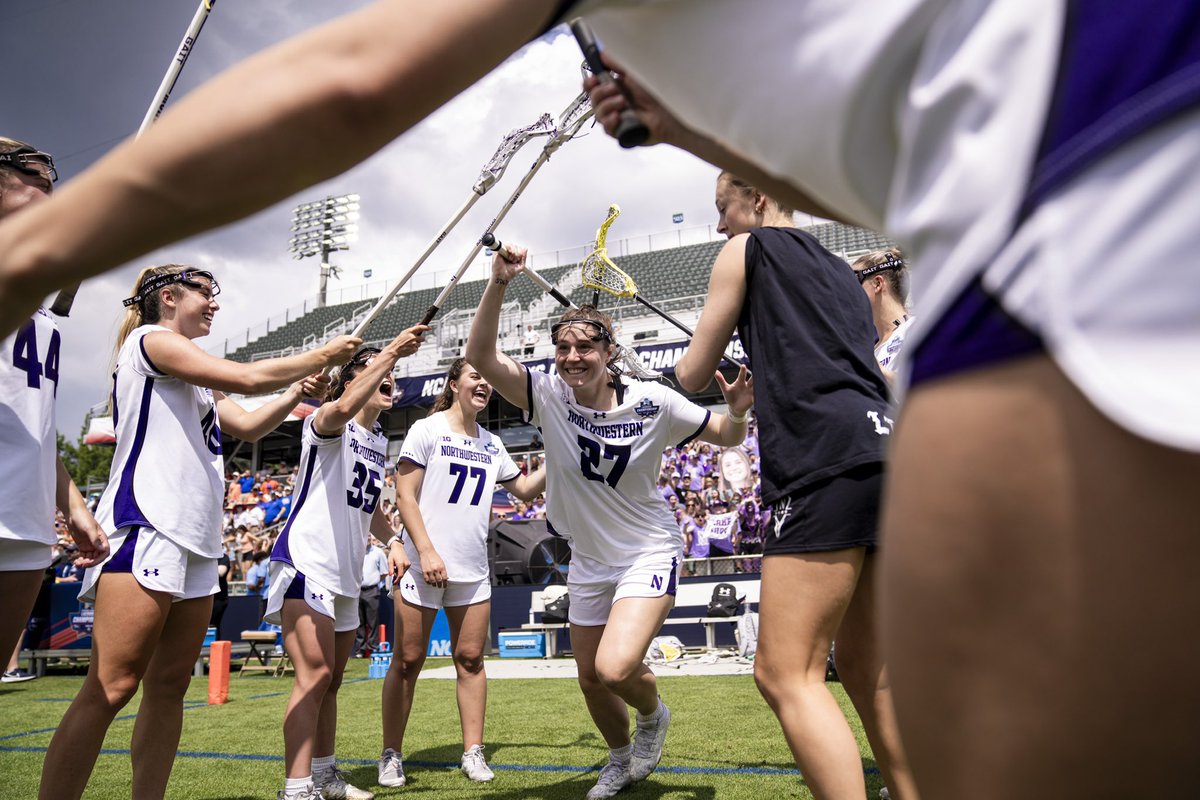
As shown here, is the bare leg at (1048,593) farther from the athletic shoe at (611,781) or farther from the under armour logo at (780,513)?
the athletic shoe at (611,781)

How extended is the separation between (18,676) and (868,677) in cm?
1531

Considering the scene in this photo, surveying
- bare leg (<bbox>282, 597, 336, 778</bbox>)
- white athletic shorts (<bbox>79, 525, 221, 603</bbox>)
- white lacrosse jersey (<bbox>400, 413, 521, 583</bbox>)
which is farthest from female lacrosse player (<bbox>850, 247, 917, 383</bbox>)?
white athletic shorts (<bbox>79, 525, 221, 603</bbox>)

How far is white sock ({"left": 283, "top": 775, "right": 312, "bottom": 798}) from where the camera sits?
14.4 ft

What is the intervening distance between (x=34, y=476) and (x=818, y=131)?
11.4ft

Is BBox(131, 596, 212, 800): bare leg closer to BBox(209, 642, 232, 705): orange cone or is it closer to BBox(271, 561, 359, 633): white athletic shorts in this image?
BBox(271, 561, 359, 633): white athletic shorts

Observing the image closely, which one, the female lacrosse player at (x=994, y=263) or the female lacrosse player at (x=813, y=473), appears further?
the female lacrosse player at (x=813, y=473)

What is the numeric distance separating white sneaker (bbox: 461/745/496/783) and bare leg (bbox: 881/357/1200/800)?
5.02 metres

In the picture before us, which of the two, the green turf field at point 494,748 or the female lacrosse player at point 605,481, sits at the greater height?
the female lacrosse player at point 605,481

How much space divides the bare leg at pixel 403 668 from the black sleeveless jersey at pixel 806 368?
3.52 m

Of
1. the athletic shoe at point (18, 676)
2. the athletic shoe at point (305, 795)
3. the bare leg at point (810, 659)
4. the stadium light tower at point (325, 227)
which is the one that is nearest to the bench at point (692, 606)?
the athletic shoe at point (18, 676)

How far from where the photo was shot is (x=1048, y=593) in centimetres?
58

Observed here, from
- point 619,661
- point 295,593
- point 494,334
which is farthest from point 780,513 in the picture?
point 295,593

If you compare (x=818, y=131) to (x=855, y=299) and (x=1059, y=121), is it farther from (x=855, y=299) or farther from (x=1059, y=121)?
(x=855, y=299)

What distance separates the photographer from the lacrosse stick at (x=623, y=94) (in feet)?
3.47
